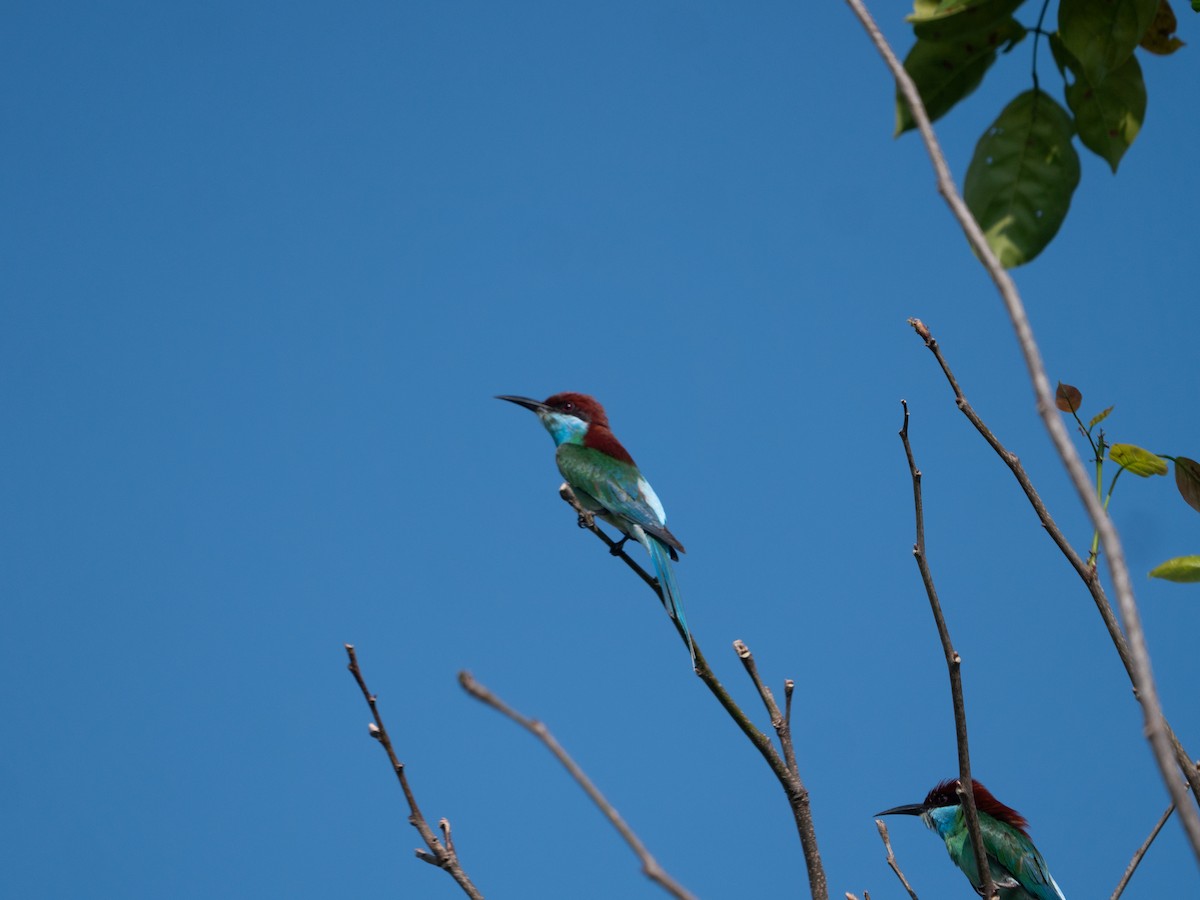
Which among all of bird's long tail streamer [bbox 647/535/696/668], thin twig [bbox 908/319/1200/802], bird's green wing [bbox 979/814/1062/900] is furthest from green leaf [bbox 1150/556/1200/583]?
bird's green wing [bbox 979/814/1062/900]

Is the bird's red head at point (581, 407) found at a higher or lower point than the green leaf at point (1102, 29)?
higher

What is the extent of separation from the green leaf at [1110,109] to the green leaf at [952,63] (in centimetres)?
7

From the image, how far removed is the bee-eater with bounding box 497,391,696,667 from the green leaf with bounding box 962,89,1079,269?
304cm

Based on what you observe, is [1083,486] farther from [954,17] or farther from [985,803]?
[985,803]

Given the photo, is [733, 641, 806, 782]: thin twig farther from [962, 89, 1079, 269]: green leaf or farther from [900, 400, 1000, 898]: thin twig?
[962, 89, 1079, 269]: green leaf

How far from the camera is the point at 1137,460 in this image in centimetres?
215

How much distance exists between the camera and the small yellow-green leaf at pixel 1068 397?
2396mm

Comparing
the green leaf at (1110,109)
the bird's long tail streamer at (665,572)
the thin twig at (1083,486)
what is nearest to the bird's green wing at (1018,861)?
the bird's long tail streamer at (665,572)

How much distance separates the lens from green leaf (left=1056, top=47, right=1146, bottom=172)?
100cm

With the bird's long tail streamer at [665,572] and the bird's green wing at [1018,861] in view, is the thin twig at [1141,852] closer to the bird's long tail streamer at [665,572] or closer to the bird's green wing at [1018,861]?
the bird's long tail streamer at [665,572]

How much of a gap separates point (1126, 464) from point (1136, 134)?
1326mm

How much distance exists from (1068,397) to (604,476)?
286cm

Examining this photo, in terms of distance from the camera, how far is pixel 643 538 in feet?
15.5

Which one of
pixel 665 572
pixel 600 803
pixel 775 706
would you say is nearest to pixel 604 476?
pixel 665 572
